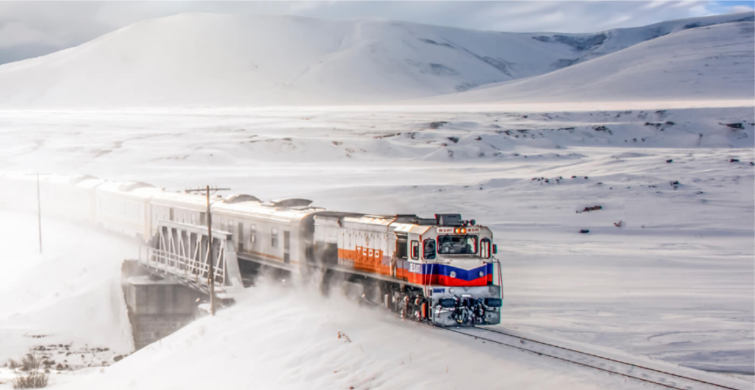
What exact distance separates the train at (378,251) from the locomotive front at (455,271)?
0.09 ft

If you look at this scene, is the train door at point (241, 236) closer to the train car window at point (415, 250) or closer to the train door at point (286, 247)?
the train door at point (286, 247)

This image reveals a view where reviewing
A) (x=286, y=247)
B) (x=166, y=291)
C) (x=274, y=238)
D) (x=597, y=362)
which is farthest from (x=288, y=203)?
(x=597, y=362)

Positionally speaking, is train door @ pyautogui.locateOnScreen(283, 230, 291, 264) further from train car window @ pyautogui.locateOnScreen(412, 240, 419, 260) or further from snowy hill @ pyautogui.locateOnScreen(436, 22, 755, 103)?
snowy hill @ pyautogui.locateOnScreen(436, 22, 755, 103)

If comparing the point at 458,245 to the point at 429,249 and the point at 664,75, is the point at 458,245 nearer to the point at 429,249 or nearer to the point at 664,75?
the point at 429,249

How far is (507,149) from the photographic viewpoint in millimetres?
84500

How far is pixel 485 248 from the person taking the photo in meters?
22.0

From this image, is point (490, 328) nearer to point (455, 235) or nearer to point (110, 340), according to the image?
point (455, 235)

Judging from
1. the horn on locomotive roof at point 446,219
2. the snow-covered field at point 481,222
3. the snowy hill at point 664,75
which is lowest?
the snow-covered field at point 481,222

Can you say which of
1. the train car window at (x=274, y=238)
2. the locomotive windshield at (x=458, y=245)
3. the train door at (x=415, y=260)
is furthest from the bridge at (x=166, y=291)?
the locomotive windshield at (x=458, y=245)

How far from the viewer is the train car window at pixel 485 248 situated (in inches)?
866

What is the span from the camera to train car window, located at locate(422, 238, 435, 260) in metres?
21.4

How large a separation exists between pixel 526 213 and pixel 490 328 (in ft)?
89.8

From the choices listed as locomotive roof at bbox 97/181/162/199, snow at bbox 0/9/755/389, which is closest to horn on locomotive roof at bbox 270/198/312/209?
snow at bbox 0/9/755/389

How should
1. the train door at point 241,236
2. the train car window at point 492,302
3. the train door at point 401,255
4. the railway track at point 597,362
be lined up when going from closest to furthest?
the railway track at point 597,362
the train car window at point 492,302
the train door at point 401,255
the train door at point 241,236
